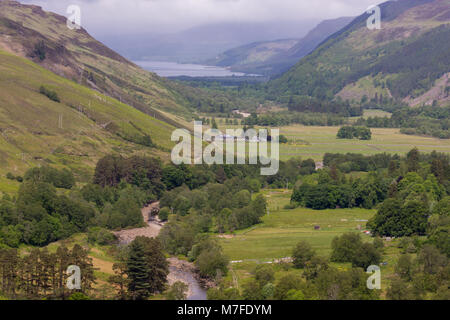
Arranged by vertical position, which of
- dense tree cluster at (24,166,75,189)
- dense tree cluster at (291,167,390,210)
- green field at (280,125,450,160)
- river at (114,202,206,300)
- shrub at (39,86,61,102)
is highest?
shrub at (39,86,61,102)

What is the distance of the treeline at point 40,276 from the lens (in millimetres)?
58938

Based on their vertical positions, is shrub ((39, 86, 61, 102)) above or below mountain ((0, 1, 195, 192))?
above

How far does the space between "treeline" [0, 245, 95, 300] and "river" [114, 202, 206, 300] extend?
35.2 ft

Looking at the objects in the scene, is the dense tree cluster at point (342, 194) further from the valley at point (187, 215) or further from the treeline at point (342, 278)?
the treeline at point (342, 278)

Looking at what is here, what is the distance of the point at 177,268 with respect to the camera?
250 feet

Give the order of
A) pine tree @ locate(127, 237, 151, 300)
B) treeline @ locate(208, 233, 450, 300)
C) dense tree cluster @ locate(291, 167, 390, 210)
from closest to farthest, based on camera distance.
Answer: treeline @ locate(208, 233, 450, 300) < pine tree @ locate(127, 237, 151, 300) < dense tree cluster @ locate(291, 167, 390, 210)

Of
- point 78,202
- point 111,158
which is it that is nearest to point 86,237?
point 78,202

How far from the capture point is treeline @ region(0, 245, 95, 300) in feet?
193

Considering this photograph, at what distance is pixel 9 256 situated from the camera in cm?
6181

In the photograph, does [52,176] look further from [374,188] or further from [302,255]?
[374,188]

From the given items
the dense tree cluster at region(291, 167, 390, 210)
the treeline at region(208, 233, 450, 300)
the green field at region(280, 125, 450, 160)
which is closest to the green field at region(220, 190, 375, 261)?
the dense tree cluster at region(291, 167, 390, 210)

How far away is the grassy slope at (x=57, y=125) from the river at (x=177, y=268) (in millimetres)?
20910

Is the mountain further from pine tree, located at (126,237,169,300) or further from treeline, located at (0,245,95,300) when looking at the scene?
pine tree, located at (126,237,169,300)

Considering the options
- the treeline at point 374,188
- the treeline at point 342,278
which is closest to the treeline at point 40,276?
the treeline at point 342,278
